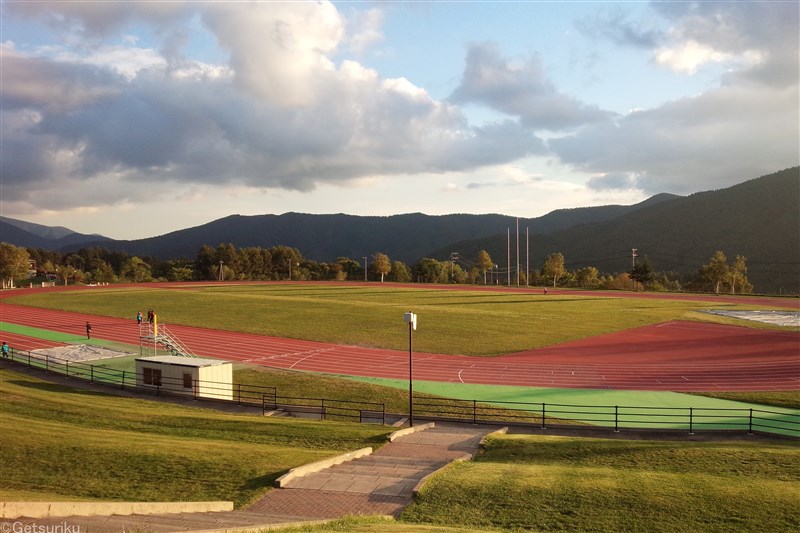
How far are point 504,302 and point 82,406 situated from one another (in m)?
60.9

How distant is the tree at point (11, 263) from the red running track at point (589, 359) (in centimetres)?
6904

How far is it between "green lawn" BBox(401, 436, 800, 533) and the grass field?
2806cm

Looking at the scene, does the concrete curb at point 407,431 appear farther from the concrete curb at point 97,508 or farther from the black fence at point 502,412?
the concrete curb at point 97,508

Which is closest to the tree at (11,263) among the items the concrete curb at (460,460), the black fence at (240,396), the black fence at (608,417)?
the black fence at (240,396)

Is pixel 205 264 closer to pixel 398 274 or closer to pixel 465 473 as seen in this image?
pixel 398 274

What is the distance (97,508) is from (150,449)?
665cm

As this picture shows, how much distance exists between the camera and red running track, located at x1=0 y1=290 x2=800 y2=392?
36562 mm

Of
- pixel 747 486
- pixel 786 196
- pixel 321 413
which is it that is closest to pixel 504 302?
pixel 321 413

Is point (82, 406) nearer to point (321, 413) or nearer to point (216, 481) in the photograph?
point (321, 413)

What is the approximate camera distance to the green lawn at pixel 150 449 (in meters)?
15.9

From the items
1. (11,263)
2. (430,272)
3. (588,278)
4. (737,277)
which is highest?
(11,263)

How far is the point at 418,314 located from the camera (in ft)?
211

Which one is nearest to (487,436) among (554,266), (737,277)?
(737,277)

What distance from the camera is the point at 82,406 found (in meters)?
26.6
